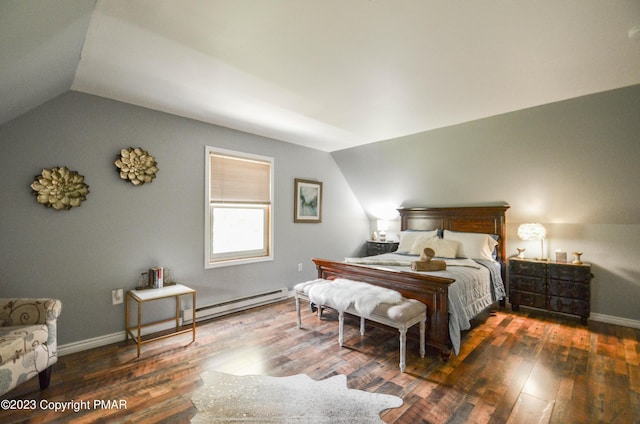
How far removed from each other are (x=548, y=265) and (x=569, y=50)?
2731mm

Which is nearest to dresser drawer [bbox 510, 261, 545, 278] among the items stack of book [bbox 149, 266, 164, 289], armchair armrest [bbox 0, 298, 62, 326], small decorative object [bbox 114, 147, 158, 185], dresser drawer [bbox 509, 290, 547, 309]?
dresser drawer [bbox 509, 290, 547, 309]

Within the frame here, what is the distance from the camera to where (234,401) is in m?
1.90

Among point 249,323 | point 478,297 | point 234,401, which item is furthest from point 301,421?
point 478,297

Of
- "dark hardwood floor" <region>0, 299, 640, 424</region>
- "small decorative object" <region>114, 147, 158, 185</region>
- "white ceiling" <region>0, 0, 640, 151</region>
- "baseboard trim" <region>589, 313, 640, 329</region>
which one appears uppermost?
"white ceiling" <region>0, 0, 640, 151</region>

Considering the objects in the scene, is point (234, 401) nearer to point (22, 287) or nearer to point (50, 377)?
point (50, 377)

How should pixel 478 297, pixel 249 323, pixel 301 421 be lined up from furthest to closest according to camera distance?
pixel 249 323 < pixel 478 297 < pixel 301 421

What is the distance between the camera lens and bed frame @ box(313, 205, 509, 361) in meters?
2.52

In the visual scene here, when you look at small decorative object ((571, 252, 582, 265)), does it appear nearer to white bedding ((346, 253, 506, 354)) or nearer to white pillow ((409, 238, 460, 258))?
white bedding ((346, 253, 506, 354))

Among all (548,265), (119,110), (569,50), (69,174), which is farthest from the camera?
(548,265)

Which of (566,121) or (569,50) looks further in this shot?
(566,121)

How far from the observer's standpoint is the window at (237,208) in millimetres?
3514

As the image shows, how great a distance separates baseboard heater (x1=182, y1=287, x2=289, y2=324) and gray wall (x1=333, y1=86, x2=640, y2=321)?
2597 mm

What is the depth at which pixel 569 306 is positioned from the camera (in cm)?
341

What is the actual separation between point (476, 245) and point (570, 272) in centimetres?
104
